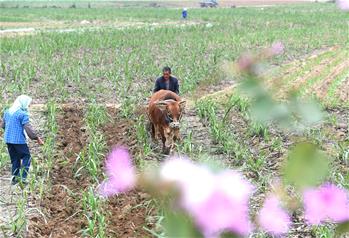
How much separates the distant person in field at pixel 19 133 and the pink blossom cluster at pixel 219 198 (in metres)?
5.69

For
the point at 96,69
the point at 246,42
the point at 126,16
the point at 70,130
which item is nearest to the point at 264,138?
the point at 70,130

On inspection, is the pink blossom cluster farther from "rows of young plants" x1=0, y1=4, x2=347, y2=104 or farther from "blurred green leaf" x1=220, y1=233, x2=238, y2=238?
"rows of young plants" x1=0, y1=4, x2=347, y2=104

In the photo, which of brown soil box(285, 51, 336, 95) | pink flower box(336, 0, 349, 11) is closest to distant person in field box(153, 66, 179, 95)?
brown soil box(285, 51, 336, 95)

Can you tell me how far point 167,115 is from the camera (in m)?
7.18

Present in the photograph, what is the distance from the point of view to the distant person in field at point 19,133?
6.28m

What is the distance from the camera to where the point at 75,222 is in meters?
5.57

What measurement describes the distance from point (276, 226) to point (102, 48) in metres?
18.3

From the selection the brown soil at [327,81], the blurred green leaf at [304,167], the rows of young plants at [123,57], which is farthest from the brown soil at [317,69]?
the blurred green leaf at [304,167]

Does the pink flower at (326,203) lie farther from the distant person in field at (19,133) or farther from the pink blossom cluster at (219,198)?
the distant person in field at (19,133)

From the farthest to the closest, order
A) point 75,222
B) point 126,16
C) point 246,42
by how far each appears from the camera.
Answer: point 126,16 → point 246,42 → point 75,222

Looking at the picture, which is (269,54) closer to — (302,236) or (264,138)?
(302,236)

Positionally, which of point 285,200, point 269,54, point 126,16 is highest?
point 269,54

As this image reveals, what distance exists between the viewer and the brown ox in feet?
23.4

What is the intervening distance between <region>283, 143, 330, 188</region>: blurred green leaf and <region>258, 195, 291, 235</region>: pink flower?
2.0 inches
